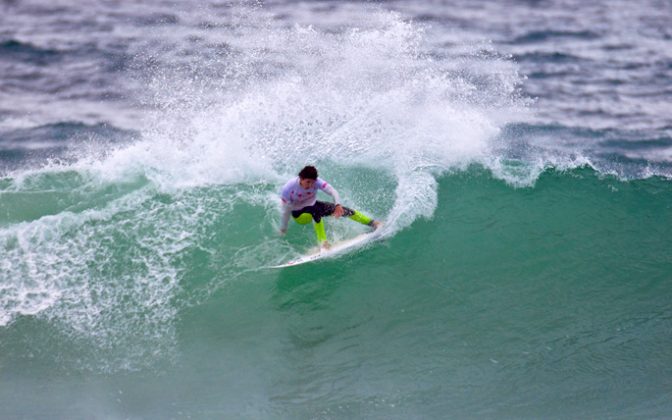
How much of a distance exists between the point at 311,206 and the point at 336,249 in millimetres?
869

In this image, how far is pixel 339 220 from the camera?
9.93 m

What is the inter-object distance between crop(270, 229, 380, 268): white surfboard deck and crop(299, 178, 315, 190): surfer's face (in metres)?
1.23

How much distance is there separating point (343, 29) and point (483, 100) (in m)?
3.70

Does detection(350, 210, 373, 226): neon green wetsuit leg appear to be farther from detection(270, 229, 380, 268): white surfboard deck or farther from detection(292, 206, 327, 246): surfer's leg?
detection(292, 206, 327, 246): surfer's leg

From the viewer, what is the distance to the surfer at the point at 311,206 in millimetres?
8493

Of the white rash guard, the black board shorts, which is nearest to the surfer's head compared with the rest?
the white rash guard

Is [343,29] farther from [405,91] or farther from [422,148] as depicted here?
[422,148]

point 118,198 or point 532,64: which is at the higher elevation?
point 532,64

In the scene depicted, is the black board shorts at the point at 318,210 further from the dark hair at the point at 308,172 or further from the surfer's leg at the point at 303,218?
the dark hair at the point at 308,172

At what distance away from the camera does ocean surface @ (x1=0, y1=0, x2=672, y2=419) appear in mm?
8148

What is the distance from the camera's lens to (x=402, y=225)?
1001 centimetres

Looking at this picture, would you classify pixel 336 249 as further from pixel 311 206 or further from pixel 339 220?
pixel 311 206

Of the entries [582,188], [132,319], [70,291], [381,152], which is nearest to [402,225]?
[381,152]

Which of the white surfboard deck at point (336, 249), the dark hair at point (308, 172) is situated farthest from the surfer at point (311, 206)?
the white surfboard deck at point (336, 249)
